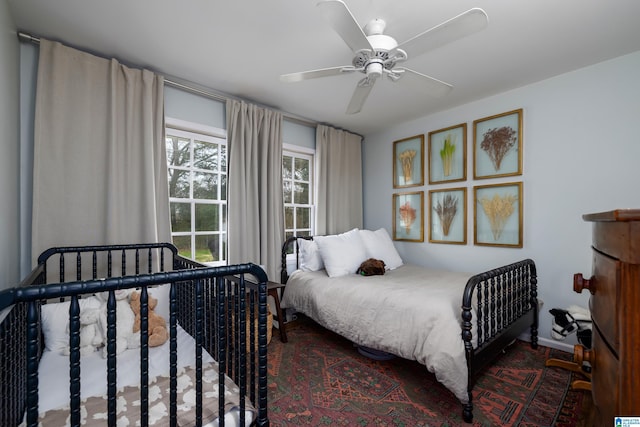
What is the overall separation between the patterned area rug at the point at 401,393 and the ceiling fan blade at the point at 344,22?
6.90ft

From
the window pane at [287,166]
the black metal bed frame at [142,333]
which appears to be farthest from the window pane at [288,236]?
the black metal bed frame at [142,333]

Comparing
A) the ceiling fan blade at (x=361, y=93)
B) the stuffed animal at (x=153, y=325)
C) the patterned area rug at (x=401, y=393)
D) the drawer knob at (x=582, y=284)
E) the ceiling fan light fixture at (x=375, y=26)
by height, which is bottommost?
the patterned area rug at (x=401, y=393)

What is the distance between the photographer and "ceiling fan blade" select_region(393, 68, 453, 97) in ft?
5.97

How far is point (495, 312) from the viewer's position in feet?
6.91

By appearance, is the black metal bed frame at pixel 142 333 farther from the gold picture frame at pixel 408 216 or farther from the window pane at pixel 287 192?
the gold picture frame at pixel 408 216

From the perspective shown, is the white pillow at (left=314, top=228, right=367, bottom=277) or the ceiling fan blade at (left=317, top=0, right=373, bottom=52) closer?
the ceiling fan blade at (left=317, top=0, right=373, bottom=52)

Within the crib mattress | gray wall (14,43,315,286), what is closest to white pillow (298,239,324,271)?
the crib mattress

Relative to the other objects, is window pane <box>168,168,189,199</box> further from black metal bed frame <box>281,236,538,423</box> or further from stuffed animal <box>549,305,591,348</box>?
stuffed animal <box>549,305,591,348</box>

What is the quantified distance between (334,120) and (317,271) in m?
1.89

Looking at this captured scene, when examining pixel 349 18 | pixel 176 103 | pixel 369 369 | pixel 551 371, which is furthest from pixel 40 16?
pixel 551 371

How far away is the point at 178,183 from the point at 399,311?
224cm

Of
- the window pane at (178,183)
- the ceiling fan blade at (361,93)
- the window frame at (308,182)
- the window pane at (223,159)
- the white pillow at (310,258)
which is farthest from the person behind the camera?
the window frame at (308,182)

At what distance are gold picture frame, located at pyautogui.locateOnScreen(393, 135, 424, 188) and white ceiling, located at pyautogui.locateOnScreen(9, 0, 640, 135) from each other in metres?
0.93

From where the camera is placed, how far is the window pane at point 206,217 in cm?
284
